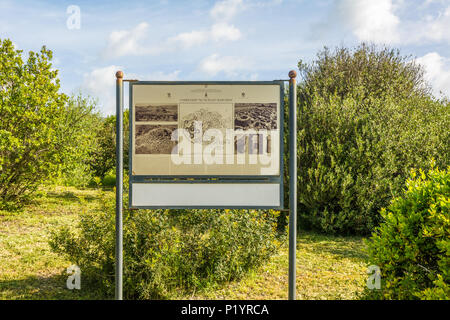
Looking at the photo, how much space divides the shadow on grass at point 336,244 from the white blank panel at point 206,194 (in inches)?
188

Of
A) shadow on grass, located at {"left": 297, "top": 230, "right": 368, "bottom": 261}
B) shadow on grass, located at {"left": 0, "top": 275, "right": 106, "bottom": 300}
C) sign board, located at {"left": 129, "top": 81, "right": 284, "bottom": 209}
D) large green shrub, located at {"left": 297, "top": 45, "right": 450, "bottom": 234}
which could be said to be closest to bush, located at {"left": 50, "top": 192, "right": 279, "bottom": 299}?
shadow on grass, located at {"left": 0, "top": 275, "right": 106, "bottom": 300}

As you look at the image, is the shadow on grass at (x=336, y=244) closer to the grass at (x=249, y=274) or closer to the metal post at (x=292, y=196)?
the grass at (x=249, y=274)

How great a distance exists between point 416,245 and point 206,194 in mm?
2484

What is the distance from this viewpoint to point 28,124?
34.4 feet

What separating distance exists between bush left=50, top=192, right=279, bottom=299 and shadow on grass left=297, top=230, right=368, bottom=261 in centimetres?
323

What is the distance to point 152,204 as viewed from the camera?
4.02m

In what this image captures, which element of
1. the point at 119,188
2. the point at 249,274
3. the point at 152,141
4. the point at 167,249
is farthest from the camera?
the point at 249,274

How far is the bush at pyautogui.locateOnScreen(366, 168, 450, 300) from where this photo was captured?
151 inches

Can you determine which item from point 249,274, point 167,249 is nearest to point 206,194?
point 167,249

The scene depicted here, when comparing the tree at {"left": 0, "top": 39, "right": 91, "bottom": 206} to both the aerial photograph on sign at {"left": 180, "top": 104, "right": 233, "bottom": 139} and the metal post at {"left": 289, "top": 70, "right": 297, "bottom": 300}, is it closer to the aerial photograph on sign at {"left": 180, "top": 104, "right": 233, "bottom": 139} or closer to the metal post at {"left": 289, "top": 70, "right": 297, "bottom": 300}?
the aerial photograph on sign at {"left": 180, "top": 104, "right": 233, "bottom": 139}

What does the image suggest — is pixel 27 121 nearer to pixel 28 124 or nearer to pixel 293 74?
pixel 28 124

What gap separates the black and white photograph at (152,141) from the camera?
4070mm
